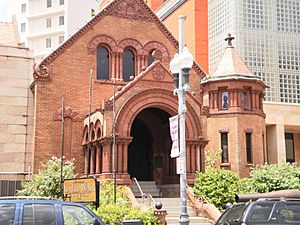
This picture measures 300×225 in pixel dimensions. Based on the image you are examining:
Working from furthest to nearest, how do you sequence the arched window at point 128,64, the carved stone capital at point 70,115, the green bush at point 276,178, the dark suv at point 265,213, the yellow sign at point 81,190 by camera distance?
1. the arched window at point 128,64
2. the carved stone capital at point 70,115
3. the green bush at point 276,178
4. the yellow sign at point 81,190
5. the dark suv at point 265,213

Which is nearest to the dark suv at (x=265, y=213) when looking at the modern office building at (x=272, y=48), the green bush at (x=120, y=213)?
the green bush at (x=120, y=213)

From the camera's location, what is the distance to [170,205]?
25.8 meters

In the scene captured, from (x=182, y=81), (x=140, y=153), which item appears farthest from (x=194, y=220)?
(x=140, y=153)

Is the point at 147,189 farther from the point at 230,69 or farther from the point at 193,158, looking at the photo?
the point at 230,69

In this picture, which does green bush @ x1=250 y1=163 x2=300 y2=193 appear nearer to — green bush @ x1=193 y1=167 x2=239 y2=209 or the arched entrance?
green bush @ x1=193 y1=167 x2=239 y2=209

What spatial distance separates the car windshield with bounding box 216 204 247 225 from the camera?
12.6 m

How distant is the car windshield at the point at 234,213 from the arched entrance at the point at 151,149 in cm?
1739

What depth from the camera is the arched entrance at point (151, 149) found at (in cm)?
3122

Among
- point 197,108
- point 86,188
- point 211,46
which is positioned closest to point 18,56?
point 197,108

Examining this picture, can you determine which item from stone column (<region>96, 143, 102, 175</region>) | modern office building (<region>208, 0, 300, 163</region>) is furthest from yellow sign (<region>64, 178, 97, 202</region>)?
modern office building (<region>208, 0, 300, 163</region>)

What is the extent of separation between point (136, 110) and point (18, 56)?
322 inches

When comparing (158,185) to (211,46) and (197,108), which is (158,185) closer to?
(197,108)

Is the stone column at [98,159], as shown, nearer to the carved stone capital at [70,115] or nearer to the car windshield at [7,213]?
the carved stone capital at [70,115]

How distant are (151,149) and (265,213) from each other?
64.9 feet
